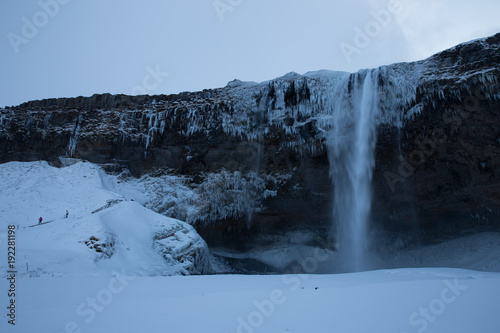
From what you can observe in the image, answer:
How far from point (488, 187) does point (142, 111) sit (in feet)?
64.7

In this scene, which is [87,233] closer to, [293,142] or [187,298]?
[187,298]

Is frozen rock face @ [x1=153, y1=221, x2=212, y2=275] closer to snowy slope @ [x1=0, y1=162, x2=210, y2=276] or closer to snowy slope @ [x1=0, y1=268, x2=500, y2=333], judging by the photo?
snowy slope @ [x1=0, y1=162, x2=210, y2=276]

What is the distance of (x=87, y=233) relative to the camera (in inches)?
398

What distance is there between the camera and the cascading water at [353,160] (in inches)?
617

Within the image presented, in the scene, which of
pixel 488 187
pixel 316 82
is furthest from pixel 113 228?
pixel 488 187

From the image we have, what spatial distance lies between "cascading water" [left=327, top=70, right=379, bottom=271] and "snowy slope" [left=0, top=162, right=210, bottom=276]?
337 inches

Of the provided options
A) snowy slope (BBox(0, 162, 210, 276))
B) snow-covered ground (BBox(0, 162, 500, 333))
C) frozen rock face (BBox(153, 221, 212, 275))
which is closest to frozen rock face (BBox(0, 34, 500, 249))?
snowy slope (BBox(0, 162, 210, 276))

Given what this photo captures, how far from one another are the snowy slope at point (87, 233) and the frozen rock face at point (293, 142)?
3.74 metres

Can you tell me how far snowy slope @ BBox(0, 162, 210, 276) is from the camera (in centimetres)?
872

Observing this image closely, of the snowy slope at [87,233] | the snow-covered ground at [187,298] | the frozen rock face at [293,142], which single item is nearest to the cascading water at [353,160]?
the frozen rock face at [293,142]

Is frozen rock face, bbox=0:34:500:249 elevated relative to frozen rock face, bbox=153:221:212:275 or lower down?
elevated

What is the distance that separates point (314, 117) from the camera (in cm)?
1639

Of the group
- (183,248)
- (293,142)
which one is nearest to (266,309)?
(183,248)

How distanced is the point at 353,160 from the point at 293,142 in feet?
10.9
